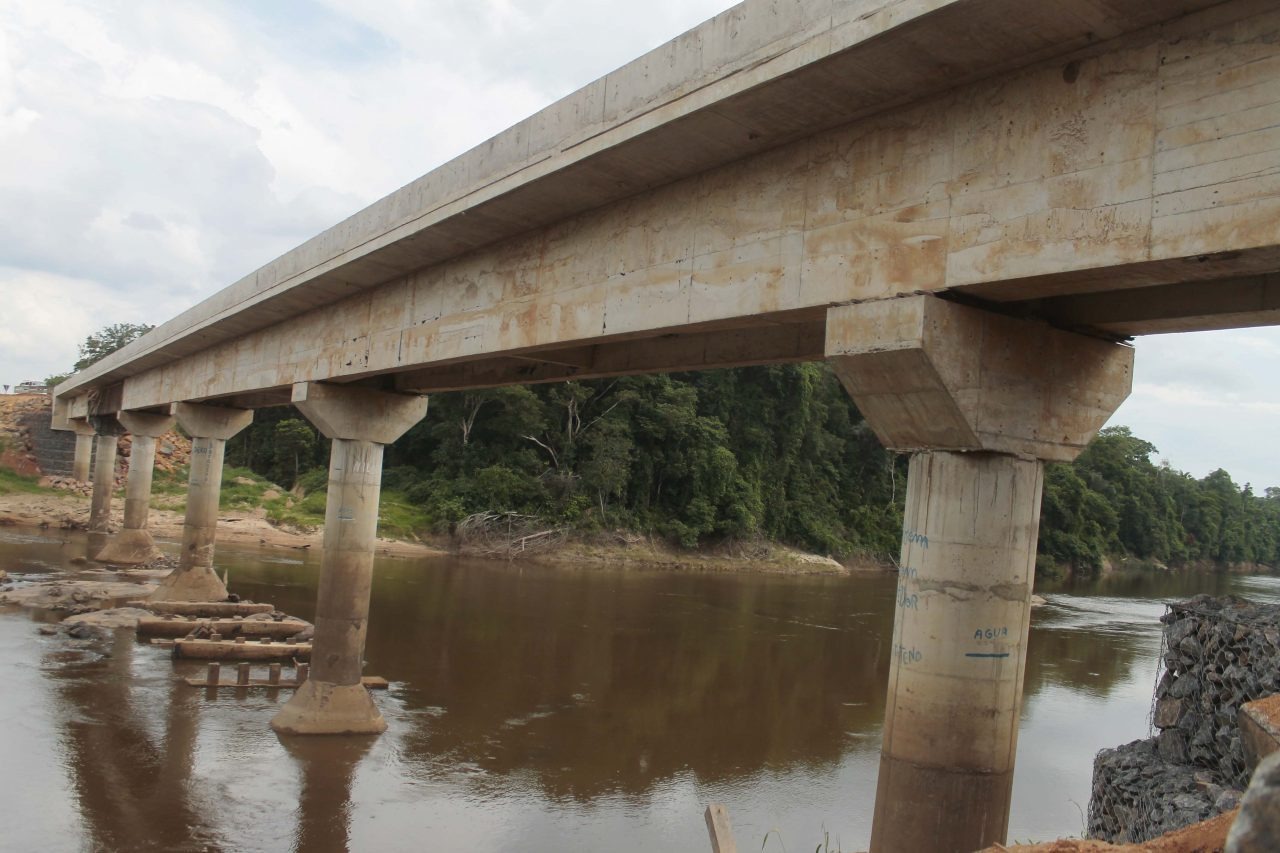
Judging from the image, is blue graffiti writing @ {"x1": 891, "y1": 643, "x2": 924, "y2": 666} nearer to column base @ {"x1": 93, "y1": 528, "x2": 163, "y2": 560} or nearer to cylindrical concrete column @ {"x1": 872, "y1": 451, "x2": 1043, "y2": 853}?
cylindrical concrete column @ {"x1": 872, "y1": 451, "x2": 1043, "y2": 853}

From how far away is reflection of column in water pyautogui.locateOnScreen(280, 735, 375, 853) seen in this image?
10.0 metres

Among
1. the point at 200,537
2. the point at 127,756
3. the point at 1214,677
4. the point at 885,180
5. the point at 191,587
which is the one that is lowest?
the point at 127,756

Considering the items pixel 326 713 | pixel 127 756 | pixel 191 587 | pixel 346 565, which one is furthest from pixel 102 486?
pixel 127 756

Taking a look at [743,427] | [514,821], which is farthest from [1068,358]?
[743,427]

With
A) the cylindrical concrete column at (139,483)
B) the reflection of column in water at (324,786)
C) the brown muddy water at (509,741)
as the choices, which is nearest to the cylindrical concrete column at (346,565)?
the reflection of column in water at (324,786)

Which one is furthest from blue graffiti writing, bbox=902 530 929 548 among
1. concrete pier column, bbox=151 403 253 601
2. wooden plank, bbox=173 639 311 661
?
concrete pier column, bbox=151 403 253 601

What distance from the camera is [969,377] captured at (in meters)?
6.34

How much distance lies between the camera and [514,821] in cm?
1088

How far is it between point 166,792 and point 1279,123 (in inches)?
459

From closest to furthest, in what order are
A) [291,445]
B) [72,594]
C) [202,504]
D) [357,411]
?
[357,411] → [72,594] → [202,504] → [291,445]

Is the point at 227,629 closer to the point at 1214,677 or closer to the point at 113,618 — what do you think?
the point at 113,618

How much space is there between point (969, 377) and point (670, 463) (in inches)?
1688

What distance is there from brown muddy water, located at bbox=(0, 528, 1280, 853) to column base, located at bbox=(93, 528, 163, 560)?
196cm

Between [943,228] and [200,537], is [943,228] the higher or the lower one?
the higher one
